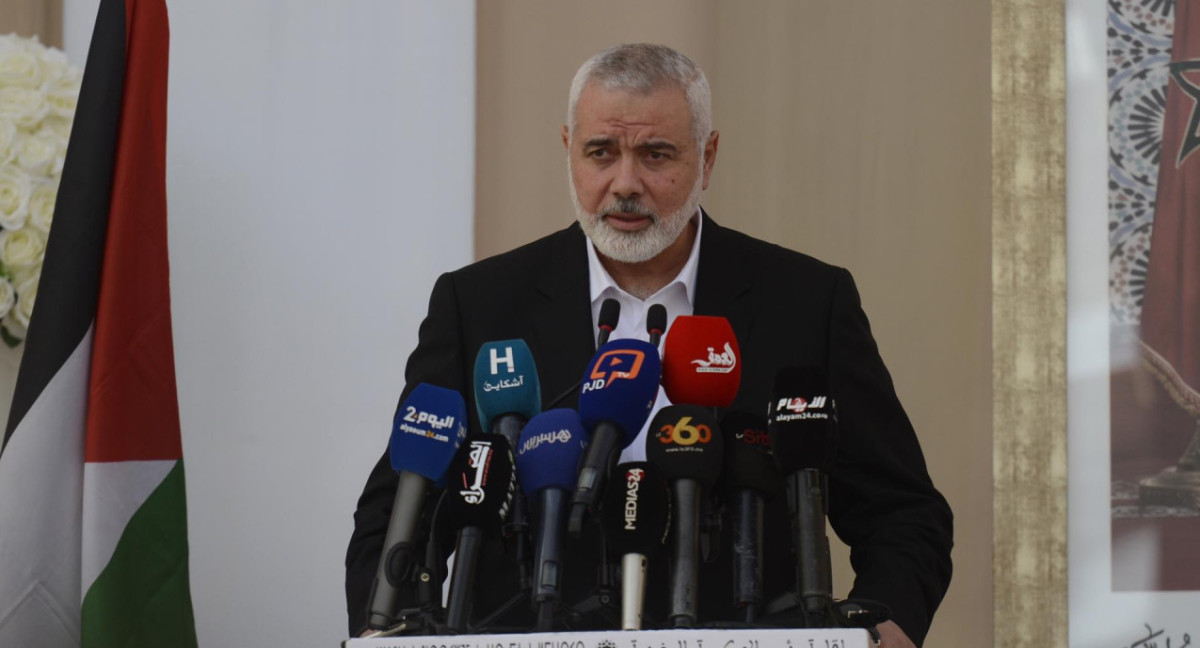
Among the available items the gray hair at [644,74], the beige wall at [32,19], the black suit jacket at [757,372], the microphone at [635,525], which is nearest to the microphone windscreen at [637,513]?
the microphone at [635,525]

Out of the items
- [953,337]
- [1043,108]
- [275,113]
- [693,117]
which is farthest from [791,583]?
[275,113]

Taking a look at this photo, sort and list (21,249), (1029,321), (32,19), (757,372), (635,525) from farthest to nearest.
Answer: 1. (32,19)
2. (1029,321)
3. (21,249)
4. (757,372)
5. (635,525)

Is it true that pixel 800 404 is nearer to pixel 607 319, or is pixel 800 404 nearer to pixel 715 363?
pixel 715 363

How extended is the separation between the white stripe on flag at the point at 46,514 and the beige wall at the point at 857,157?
1.31 meters

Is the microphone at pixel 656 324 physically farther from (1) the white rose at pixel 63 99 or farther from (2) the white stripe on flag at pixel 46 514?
(1) the white rose at pixel 63 99

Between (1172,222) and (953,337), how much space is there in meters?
0.59

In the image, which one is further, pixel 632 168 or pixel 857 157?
pixel 857 157

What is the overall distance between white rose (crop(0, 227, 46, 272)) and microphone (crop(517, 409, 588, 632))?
5.06ft

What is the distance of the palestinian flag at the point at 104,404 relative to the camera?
281 cm

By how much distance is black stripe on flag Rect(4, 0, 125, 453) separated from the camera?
9.27ft

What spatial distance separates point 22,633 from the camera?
2.79m

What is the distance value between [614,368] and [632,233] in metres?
0.87

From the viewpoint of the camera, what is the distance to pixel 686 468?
1.74 m

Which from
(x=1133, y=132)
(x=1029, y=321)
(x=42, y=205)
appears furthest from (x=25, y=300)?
(x=1133, y=132)
